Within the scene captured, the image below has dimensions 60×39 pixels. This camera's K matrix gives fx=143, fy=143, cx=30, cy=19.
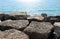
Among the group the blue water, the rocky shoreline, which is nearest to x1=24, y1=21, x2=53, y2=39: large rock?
the rocky shoreline

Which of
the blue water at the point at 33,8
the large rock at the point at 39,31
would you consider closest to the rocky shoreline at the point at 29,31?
the large rock at the point at 39,31

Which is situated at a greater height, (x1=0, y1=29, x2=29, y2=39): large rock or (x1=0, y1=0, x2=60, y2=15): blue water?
(x1=0, y1=29, x2=29, y2=39): large rock

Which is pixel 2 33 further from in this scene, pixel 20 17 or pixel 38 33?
pixel 20 17

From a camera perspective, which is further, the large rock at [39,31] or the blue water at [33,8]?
the blue water at [33,8]

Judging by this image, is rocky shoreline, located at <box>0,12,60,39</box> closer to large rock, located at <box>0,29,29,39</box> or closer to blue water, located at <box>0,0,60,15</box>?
large rock, located at <box>0,29,29,39</box>

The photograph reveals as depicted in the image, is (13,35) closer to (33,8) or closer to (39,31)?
(39,31)

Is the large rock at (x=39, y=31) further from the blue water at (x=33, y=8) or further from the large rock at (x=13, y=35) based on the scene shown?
the blue water at (x=33, y=8)

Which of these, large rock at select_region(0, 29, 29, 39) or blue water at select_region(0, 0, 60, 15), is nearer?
large rock at select_region(0, 29, 29, 39)

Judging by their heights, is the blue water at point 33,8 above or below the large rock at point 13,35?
below

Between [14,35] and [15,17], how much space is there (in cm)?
66

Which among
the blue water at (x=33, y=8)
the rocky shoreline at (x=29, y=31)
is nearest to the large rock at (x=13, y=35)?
the rocky shoreline at (x=29, y=31)

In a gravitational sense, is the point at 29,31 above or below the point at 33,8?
above

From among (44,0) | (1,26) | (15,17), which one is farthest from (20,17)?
(44,0)

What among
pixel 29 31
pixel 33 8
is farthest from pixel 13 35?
pixel 33 8
